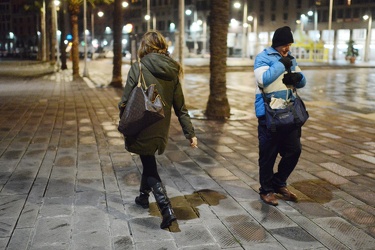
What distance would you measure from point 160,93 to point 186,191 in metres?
1.72

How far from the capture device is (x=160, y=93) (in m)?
4.34

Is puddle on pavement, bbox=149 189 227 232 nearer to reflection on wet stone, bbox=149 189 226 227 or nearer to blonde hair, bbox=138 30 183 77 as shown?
reflection on wet stone, bbox=149 189 226 227

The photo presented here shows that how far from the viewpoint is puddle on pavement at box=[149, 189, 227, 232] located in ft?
15.8

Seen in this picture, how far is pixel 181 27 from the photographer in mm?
14109

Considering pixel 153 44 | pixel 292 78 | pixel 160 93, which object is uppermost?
pixel 153 44

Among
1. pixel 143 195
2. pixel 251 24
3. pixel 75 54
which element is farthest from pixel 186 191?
pixel 251 24

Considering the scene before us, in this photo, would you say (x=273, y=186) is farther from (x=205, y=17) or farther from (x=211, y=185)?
(x=205, y=17)

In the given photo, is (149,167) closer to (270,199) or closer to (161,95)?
(161,95)

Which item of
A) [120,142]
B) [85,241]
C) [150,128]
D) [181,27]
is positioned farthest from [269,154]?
[181,27]

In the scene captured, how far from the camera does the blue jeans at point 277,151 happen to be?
16.4 ft

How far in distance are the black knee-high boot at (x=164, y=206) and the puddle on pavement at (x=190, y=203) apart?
88 mm

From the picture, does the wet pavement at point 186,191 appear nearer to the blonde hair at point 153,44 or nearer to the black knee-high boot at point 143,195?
the black knee-high boot at point 143,195

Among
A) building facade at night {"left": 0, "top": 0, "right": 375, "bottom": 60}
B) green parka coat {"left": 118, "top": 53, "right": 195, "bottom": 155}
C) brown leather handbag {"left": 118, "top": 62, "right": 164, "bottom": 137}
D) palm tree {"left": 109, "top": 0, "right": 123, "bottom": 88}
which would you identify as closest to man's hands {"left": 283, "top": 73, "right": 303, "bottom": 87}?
green parka coat {"left": 118, "top": 53, "right": 195, "bottom": 155}

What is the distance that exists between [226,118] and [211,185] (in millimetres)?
5772
